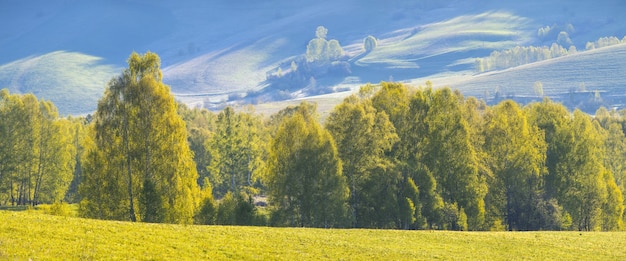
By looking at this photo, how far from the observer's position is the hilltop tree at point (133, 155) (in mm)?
61219

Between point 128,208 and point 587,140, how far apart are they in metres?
62.9

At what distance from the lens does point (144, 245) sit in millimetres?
36500

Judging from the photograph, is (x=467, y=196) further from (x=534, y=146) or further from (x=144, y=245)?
(x=144, y=245)

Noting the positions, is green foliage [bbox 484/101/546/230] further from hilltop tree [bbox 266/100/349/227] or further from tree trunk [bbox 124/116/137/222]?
tree trunk [bbox 124/116/137/222]

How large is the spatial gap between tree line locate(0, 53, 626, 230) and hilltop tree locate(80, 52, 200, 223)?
10 cm

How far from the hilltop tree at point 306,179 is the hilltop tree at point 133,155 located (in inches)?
451

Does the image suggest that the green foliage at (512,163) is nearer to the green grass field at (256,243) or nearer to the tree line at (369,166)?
the tree line at (369,166)

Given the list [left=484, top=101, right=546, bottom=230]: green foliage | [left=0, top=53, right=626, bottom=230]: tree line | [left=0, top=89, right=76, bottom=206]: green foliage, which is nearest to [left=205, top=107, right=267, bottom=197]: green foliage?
[left=0, top=89, right=76, bottom=206]: green foliage

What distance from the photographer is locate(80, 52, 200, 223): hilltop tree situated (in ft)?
201

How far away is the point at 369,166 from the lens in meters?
73.1

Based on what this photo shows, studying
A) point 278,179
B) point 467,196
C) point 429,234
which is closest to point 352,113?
point 278,179

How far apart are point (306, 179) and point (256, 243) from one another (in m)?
28.3

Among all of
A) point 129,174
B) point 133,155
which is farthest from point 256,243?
point 133,155

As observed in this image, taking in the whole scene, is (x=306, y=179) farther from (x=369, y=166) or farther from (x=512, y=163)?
(x=512, y=163)
